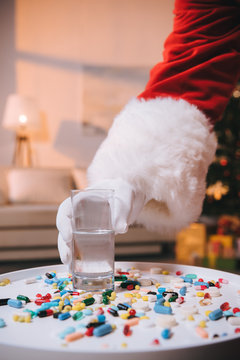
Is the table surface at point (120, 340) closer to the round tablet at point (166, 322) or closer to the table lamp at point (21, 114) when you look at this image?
the round tablet at point (166, 322)

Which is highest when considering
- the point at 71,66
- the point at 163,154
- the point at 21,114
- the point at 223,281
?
the point at 71,66

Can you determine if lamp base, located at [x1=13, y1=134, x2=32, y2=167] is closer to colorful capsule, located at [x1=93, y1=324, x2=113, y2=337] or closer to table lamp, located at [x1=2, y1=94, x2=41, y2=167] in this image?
table lamp, located at [x1=2, y1=94, x2=41, y2=167]

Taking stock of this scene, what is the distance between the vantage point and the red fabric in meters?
0.75

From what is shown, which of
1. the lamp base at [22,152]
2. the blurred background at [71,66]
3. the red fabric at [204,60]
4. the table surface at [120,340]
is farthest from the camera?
the blurred background at [71,66]

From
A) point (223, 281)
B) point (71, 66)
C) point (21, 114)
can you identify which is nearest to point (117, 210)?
point (223, 281)

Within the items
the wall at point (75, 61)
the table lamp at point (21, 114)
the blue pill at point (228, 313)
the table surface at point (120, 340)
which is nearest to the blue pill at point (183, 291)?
the table surface at point (120, 340)

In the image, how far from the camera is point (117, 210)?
0.64 meters

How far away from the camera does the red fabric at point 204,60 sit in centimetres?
75

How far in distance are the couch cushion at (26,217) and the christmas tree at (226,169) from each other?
4.26 feet

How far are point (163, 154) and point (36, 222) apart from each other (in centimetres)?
→ 235

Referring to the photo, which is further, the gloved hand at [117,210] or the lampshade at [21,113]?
the lampshade at [21,113]

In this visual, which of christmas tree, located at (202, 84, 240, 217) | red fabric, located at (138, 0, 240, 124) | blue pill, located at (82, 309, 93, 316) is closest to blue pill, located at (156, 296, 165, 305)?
blue pill, located at (82, 309, 93, 316)

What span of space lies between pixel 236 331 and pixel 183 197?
27cm

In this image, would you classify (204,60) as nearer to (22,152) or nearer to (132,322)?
(132,322)
